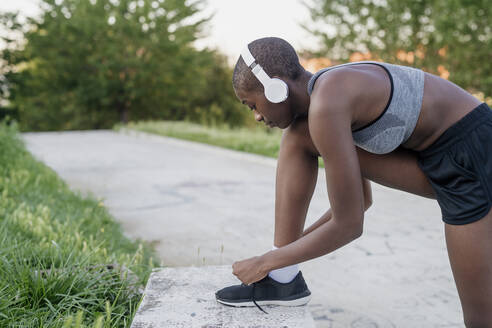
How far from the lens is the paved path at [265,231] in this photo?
250 cm

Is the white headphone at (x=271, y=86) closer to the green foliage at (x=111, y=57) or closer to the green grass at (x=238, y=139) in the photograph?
the green grass at (x=238, y=139)

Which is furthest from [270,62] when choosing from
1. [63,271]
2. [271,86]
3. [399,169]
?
[63,271]

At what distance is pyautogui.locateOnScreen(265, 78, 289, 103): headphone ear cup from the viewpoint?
1726 millimetres

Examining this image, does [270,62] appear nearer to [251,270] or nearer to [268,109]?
[268,109]

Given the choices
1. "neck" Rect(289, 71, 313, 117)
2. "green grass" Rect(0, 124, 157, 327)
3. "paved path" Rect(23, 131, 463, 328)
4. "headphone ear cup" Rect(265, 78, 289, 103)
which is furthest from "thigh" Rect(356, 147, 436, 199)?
"green grass" Rect(0, 124, 157, 327)

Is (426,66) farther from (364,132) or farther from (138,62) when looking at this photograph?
(364,132)

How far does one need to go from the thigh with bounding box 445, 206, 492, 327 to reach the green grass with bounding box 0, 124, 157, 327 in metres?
1.31

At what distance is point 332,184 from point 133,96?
16.8m

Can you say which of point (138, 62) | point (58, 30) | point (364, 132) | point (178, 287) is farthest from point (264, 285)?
point (58, 30)

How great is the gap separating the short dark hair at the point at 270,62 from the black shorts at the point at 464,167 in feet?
2.08

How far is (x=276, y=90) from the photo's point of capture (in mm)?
1732

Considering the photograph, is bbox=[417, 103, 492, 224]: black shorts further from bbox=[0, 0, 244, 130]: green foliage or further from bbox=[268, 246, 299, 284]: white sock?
bbox=[0, 0, 244, 130]: green foliage

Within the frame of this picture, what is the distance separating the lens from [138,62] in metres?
16.6

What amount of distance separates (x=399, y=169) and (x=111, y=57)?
1617 cm
